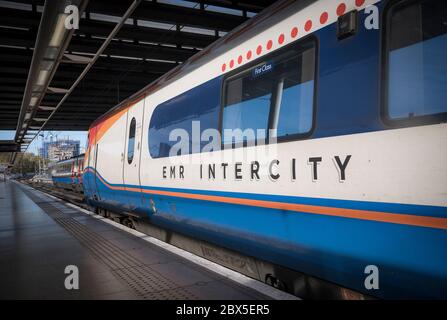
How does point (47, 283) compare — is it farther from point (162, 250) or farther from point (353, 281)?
point (353, 281)

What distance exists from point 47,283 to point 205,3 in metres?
8.48

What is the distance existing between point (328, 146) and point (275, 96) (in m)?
0.92

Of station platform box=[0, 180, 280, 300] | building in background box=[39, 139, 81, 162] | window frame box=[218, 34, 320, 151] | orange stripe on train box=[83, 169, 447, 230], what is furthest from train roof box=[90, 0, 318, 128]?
building in background box=[39, 139, 81, 162]

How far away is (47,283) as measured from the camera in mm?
4168

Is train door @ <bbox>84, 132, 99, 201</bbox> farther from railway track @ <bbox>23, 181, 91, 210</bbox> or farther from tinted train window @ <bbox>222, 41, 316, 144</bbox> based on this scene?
tinted train window @ <bbox>222, 41, 316, 144</bbox>

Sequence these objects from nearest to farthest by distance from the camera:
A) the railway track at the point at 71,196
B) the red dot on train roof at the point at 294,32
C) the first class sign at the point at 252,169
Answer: the first class sign at the point at 252,169 → the red dot on train roof at the point at 294,32 → the railway track at the point at 71,196

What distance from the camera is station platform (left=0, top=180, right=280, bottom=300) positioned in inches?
146

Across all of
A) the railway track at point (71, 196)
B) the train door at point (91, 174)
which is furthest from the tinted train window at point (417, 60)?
the railway track at point (71, 196)

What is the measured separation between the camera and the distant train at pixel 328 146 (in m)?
2.33

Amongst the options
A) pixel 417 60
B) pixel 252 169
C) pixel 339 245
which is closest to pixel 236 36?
pixel 252 169

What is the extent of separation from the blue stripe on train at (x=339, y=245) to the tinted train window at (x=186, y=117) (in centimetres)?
104

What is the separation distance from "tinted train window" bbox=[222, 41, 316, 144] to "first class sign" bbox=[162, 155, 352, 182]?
10.5 inches

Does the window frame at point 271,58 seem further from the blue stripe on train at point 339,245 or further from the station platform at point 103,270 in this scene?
the station platform at point 103,270
